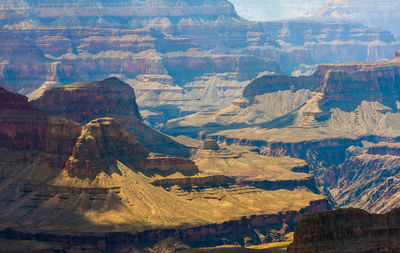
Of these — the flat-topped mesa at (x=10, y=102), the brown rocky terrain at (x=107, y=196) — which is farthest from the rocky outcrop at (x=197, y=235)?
the flat-topped mesa at (x=10, y=102)

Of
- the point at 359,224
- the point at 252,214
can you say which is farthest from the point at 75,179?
the point at 359,224

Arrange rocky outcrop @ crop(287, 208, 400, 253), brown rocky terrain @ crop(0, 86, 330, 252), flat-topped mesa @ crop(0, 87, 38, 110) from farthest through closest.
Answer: flat-topped mesa @ crop(0, 87, 38, 110) < brown rocky terrain @ crop(0, 86, 330, 252) < rocky outcrop @ crop(287, 208, 400, 253)

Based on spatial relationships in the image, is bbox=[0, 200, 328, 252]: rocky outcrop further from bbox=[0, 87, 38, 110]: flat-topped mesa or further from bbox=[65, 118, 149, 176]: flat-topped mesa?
bbox=[0, 87, 38, 110]: flat-topped mesa

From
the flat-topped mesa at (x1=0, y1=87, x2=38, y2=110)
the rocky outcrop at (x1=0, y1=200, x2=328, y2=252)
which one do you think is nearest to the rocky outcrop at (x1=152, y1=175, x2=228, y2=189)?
the rocky outcrop at (x1=0, y1=200, x2=328, y2=252)

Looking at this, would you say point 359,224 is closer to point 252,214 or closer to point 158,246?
point 158,246

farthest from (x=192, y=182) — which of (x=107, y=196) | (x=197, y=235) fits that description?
(x=107, y=196)

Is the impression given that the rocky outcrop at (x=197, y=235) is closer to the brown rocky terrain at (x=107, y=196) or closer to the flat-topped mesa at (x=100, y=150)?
the brown rocky terrain at (x=107, y=196)
